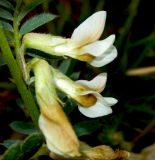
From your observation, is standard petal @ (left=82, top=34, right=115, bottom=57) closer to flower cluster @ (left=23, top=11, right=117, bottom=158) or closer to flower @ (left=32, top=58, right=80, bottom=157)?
flower cluster @ (left=23, top=11, right=117, bottom=158)

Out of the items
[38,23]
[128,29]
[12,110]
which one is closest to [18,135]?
[12,110]

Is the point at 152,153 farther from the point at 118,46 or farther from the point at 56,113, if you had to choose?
the point at 56,113

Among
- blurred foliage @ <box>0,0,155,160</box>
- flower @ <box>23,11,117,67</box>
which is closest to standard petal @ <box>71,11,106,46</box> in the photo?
flower @ <box>23,11,117,67</box>

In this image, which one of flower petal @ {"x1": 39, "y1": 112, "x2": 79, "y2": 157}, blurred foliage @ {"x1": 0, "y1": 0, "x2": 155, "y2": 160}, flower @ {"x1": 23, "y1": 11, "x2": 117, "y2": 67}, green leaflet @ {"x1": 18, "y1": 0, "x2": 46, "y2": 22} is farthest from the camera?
blurred foliage @ {"x1": 0, "y1": 0, "x2": 155, "y2": 160}

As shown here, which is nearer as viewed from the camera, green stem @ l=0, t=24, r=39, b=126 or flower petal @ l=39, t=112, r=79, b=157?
flower petal @ l=39, t=112, r=79, b=157

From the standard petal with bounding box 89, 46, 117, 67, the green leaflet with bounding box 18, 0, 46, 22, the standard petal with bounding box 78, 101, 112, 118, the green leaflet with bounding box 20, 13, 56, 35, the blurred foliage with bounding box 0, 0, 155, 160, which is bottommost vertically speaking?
the blurred foliage with bounding box 0, 0, 155, 160

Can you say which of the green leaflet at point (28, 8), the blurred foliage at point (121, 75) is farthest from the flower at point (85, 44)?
the blurred foliage at point (121, 75)

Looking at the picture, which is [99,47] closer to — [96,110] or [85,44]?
[85,44]
